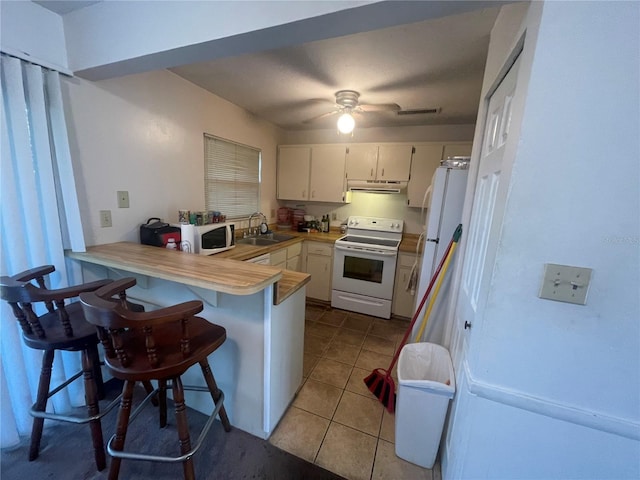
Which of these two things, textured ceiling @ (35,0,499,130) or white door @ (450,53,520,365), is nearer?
white door @ (450,53,520,365)

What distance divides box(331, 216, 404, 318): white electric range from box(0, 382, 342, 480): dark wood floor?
6.11 ft

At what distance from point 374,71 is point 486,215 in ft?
4.63

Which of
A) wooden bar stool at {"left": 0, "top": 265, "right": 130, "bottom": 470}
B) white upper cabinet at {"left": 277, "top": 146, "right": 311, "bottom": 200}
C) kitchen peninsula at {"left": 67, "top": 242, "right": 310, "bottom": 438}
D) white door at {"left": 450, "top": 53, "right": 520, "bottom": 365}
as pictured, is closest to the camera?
white door at {"left": 450, "top": 53, "right": 520, "bottom": 365}

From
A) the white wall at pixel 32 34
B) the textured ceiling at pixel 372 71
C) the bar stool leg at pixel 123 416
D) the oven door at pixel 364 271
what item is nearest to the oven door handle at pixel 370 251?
the oven door at pixel 364 271

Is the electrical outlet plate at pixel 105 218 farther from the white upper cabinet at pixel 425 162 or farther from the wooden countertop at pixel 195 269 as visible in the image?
the white upper cabinet at pixel 425 162

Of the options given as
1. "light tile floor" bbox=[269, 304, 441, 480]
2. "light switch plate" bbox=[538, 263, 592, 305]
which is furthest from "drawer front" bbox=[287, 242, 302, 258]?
"light switch plate" bbox=[538, 263, 592, 305]

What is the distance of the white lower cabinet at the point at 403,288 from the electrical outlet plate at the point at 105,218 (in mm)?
2704

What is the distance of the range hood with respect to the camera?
3.17m

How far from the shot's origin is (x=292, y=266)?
10.6ft

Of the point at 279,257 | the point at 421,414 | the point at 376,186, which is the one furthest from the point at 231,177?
the point at 421,414

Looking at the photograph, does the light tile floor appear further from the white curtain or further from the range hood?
the range hood

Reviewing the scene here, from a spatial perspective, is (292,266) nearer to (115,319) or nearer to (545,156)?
(115,319)

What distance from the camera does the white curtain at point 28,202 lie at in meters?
1.22

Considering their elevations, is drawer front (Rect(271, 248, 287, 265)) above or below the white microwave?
below
